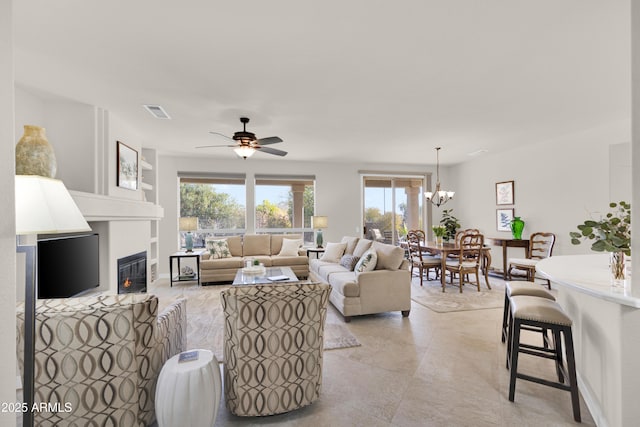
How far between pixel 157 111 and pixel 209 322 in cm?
266

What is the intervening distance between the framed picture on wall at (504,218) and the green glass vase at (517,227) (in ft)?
1.30

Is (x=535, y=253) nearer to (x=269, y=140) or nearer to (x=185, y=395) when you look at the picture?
(x=269, y=140)

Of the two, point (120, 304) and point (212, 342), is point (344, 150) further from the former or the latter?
point (120, 304)

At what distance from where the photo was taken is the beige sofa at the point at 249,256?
5.66 meters

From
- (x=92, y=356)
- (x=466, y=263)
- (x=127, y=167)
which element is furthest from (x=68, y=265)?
(x=466, y=263)

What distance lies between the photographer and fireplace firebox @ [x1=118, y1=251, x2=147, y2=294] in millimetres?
4214

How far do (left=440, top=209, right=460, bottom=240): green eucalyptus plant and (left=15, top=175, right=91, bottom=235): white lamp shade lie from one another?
7.61m

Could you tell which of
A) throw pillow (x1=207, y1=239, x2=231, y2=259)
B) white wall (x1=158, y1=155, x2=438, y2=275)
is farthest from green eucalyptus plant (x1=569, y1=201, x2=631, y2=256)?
white wall (x1=158, y1=155, x2=438, y2=275)

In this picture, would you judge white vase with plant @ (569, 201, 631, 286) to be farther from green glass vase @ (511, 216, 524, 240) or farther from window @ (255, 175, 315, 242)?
window @ (255, 175, 315, 242)

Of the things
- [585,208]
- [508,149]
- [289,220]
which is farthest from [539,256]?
[289,220]

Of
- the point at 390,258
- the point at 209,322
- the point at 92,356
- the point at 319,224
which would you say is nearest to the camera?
the point at 92,356

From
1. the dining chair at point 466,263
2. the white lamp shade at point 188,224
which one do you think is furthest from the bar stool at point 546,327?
the white lamp shade at point 188,224

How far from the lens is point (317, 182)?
7348 millimetres

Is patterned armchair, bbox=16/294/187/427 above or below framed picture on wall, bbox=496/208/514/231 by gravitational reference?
below
